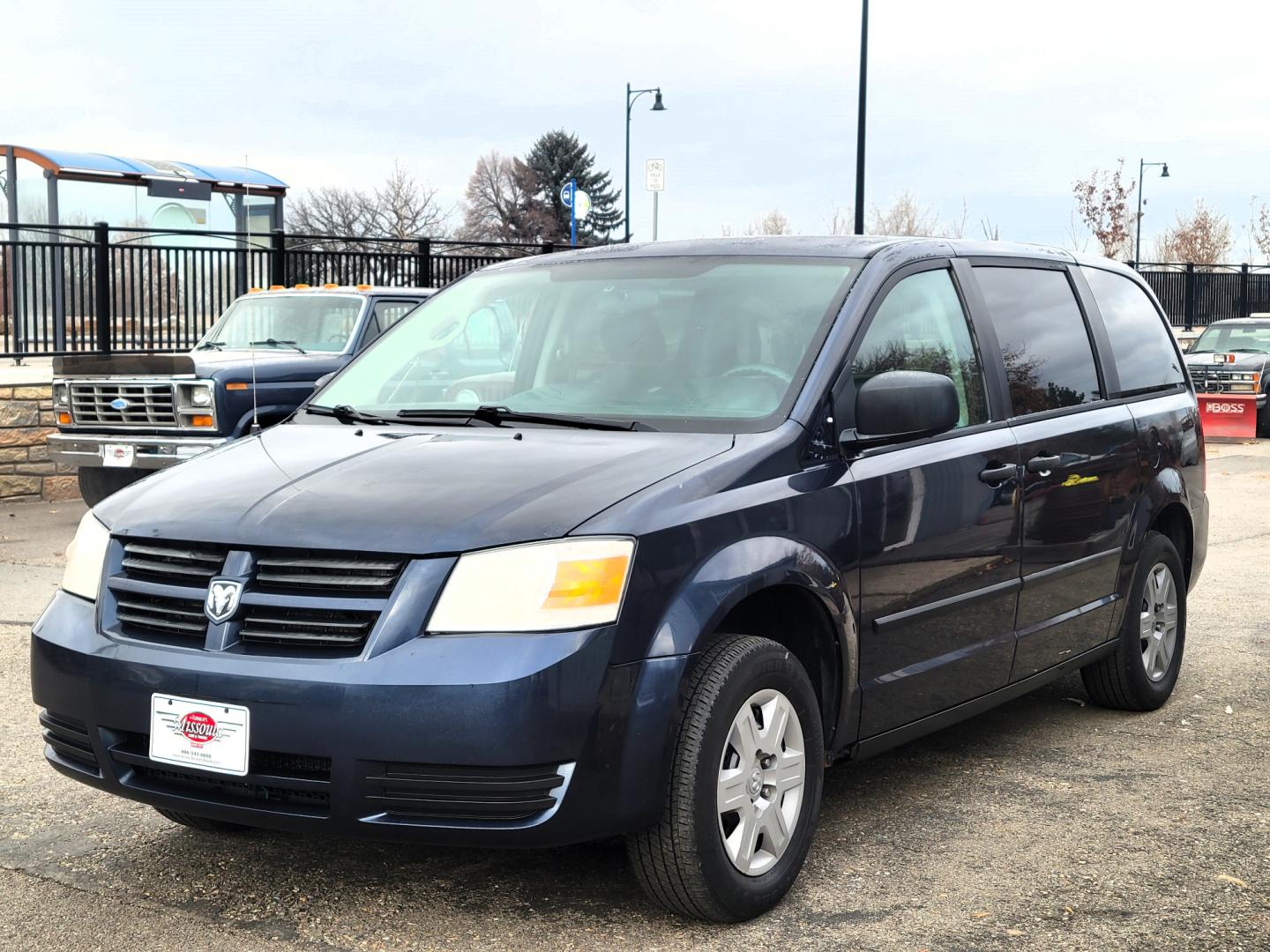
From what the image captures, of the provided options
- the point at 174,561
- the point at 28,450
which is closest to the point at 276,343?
the point at 28,450

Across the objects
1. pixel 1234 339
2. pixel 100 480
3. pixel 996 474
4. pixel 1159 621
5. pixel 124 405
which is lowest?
pixel 100 480

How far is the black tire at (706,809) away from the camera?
3568 millimetres

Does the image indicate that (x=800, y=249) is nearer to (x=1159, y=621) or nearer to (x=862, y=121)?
(x=1159, y=621)

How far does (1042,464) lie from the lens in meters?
5.10

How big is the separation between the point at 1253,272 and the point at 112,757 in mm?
36866

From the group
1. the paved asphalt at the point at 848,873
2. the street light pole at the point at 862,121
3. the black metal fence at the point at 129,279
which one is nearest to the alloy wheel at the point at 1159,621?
the paved asphalt at the point at 848,873

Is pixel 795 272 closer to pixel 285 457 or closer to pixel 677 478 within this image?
pixel 677 478

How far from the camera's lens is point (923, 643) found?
452cm

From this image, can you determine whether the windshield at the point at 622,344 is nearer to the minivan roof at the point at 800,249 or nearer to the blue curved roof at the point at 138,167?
the minivan roof at the point at 800,249

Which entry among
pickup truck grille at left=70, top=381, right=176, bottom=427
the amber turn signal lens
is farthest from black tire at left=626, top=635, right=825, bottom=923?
pickup truck grille at left=70, top=381, right=176, bottom=427

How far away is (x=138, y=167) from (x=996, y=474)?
1832 cm

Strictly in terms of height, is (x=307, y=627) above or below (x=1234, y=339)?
below

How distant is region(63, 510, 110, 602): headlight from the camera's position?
3.88 meters

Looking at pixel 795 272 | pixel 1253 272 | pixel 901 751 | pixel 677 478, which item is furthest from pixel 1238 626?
pixel 1253 272
